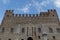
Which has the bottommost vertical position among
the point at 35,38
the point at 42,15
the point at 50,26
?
the point at 35,38

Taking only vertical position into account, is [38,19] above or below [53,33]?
above

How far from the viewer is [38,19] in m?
38.8

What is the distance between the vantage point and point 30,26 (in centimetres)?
3794

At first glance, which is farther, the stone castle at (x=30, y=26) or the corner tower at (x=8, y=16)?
the corner tower at (x=8, y=16)

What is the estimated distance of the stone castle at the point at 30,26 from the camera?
122 ft

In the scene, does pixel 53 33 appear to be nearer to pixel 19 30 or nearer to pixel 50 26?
pixel 50 26

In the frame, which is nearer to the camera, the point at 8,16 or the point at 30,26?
the point at 30,26

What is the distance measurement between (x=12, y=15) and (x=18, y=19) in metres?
1.91

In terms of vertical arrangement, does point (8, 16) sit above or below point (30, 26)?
above

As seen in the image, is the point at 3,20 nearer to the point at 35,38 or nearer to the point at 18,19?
the point at 18,19

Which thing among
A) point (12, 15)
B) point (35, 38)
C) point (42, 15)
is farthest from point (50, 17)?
point (12, 15)

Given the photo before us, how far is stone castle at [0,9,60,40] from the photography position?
37.2 meters

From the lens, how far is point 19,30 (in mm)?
37969

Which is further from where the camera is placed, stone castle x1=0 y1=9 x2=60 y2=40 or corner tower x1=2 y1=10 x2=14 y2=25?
corner tower x1=2 y1=10 x2=14 y2=25
